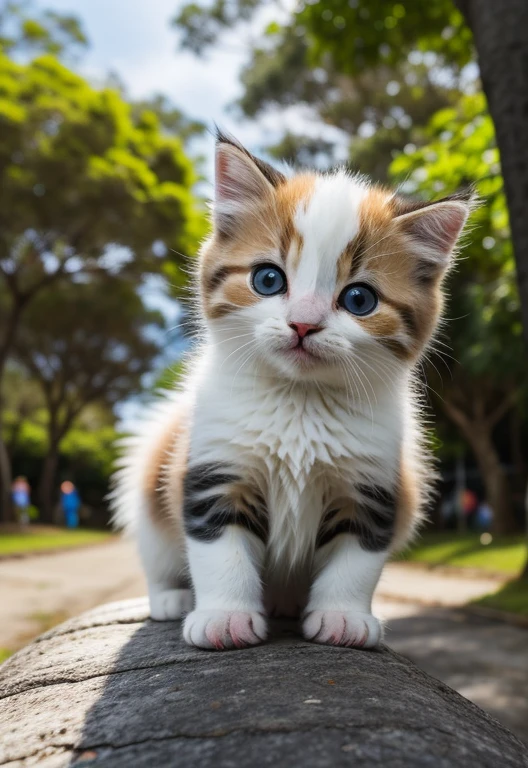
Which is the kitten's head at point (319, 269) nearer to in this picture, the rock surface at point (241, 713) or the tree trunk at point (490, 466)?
the rock surface at point (241, 713)

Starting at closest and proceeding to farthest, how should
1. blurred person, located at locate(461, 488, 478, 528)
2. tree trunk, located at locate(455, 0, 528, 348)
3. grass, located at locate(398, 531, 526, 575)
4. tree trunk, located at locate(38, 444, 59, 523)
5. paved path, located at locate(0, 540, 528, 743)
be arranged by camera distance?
tree trunk, located at locate(455, 0, 528, 348), paved path, located at locate(0, 540, 528, 743), grass, located at locate(398, 531, 526, 575), blurred person, located at locate(461, 488, 478, 528), tree trunk, located at locate(38, 444, 59, 523)

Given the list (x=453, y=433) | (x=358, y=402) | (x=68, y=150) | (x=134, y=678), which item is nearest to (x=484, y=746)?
(x=134, y=678)

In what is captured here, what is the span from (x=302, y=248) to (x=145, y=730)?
1249 millimetres

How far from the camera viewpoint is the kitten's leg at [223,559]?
1.86 meters

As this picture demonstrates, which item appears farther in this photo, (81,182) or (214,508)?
(81,182)

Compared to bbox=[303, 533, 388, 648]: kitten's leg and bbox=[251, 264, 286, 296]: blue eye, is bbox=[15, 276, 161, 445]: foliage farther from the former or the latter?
bbox=[303, 533, 388, 648]: kitten's leg

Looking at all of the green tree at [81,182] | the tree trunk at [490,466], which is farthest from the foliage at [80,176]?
the tree trunk at [490,466]

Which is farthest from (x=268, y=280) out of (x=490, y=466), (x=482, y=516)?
(x=482, y=516)

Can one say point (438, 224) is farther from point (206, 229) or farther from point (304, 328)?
point (206, 229)

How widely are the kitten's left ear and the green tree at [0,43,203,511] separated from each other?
477 inches

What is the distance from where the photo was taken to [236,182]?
221 centimetres

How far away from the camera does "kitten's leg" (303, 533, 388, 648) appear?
190cm

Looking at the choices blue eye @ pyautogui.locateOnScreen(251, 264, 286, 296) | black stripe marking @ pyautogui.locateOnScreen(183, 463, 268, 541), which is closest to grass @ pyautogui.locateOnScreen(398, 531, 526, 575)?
black stripe marking @ pyautogui.locateOnScreen(183, 463, 268, 541)

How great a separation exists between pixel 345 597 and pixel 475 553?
43.2 ft
